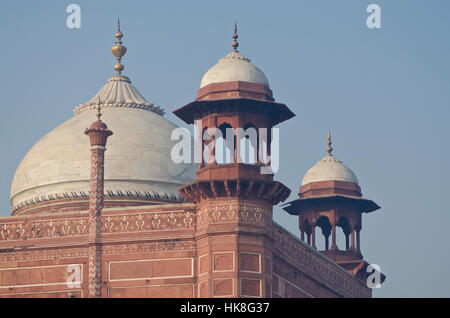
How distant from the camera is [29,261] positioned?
39.5 metres

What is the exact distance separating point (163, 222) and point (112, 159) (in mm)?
5210

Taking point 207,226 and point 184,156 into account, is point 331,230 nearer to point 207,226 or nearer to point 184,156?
point 184,156

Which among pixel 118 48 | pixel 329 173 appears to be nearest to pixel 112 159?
pixel 118 48

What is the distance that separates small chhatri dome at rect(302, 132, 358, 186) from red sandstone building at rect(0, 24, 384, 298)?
4.65 m

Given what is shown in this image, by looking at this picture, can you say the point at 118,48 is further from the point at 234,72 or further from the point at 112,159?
the point at 234,72

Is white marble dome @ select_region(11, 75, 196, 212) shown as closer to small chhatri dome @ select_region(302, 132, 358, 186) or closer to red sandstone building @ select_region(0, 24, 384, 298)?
red sandstone building @ select_region(0, 24, 384, 298)

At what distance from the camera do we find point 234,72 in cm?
3894

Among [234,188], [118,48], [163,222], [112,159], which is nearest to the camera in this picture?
[234,188]

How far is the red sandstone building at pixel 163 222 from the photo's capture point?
123 ft

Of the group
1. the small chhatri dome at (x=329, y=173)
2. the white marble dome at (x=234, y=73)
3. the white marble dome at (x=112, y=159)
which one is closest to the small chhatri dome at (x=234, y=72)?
the white marble dome at (x=234, y=73)

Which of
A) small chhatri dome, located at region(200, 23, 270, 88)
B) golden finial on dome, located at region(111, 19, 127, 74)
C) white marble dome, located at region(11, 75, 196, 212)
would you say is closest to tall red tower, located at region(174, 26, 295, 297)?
small chhatri dome, located at region(200, 23, 270, 88)

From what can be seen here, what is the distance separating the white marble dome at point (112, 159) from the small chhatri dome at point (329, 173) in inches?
215
